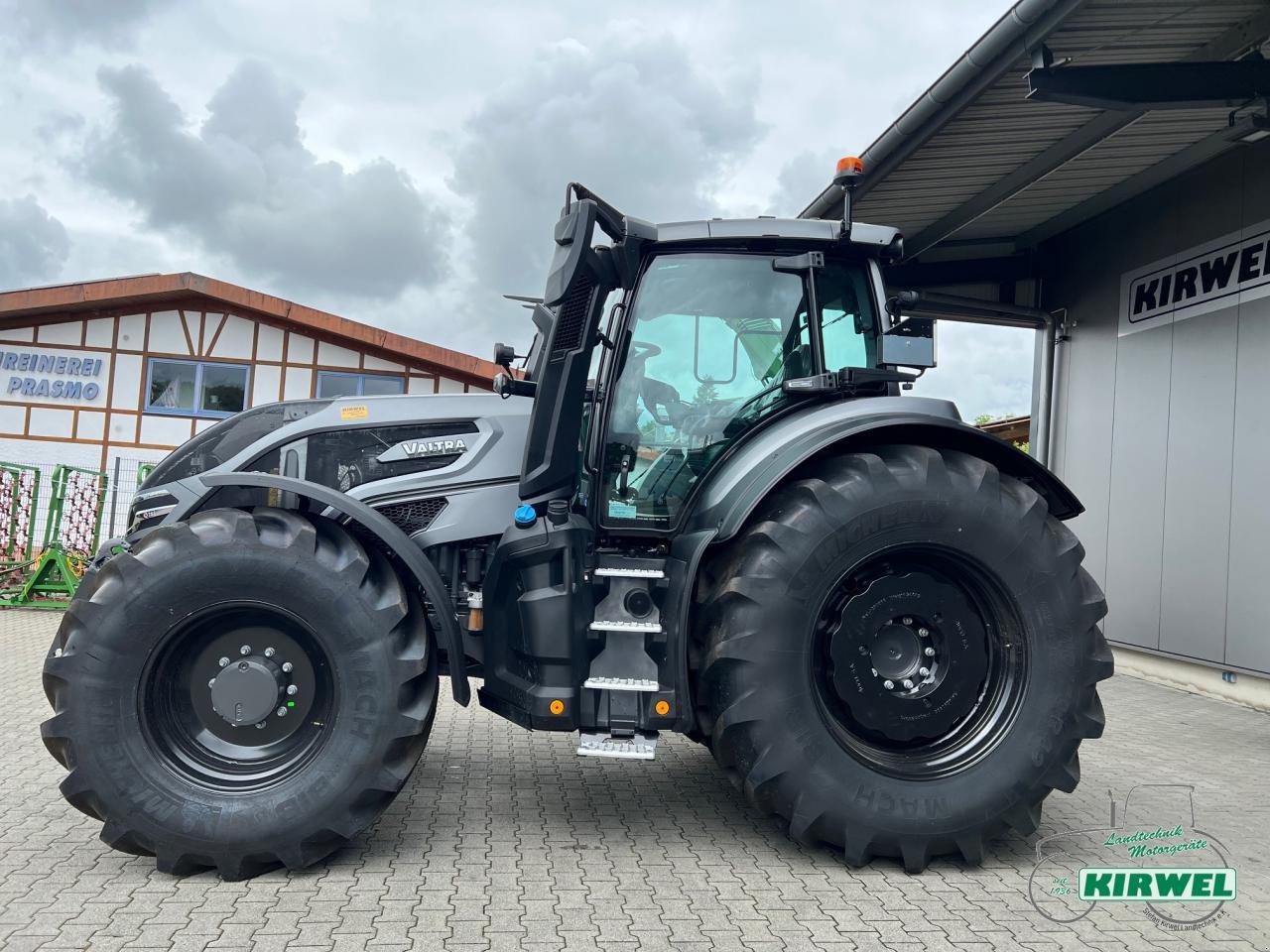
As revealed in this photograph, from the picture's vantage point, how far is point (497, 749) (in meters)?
5.60

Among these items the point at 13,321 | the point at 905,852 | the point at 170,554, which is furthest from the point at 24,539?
the point at 905,852

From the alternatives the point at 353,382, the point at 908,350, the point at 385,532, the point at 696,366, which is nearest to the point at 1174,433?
the point at 908,350

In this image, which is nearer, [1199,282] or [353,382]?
[1199,282]

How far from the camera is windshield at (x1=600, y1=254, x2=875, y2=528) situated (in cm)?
408

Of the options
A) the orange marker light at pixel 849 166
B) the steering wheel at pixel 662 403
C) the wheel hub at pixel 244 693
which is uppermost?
the orange marker light at pixel 849 166

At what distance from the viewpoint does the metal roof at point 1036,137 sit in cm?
599

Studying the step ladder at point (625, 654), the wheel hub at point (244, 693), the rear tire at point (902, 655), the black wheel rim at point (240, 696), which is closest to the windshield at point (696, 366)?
the step ladder at point (625, 654)

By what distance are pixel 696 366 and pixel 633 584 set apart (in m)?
0.93

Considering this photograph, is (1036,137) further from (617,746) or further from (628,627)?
(617,746)

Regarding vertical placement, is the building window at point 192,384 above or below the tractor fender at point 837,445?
above

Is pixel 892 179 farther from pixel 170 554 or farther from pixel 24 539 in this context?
A: pixel 24 539

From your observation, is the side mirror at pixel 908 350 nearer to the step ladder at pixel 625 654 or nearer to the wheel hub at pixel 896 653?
the wheel hub at pixel 896 653

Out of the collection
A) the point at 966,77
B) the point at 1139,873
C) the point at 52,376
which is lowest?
the point at 1139,873

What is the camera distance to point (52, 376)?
16.6m
